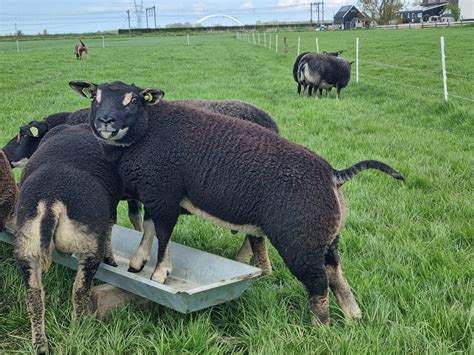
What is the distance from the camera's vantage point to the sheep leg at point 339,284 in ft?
12.2

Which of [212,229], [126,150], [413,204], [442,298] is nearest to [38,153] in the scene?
[126,150]

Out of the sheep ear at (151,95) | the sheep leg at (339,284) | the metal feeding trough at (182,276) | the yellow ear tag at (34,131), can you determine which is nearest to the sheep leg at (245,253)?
the metal feeding trough at (182,276)

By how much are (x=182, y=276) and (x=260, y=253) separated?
68 cm

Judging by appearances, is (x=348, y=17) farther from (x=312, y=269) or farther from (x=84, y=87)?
(x=312, y=269)

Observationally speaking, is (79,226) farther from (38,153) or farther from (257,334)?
(257,334)

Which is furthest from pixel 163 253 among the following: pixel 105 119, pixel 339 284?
pixel 339 284

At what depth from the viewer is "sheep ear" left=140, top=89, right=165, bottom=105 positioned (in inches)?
162

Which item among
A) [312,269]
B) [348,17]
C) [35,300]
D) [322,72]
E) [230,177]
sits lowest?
[35,300]

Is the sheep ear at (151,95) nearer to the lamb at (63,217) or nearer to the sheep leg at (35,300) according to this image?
the lamb at (63,217)

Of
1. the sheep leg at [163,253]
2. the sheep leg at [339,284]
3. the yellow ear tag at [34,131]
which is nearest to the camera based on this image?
the sheep leg at [339,284]

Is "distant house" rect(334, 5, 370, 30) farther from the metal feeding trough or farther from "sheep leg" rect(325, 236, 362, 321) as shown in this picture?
"sheep leg" rect(325, 236, 362, 321)

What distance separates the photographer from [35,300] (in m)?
3.50

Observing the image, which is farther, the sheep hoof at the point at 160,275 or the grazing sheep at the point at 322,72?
the grazing sheep at the point at 322,72

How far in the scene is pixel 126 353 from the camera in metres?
3.42
